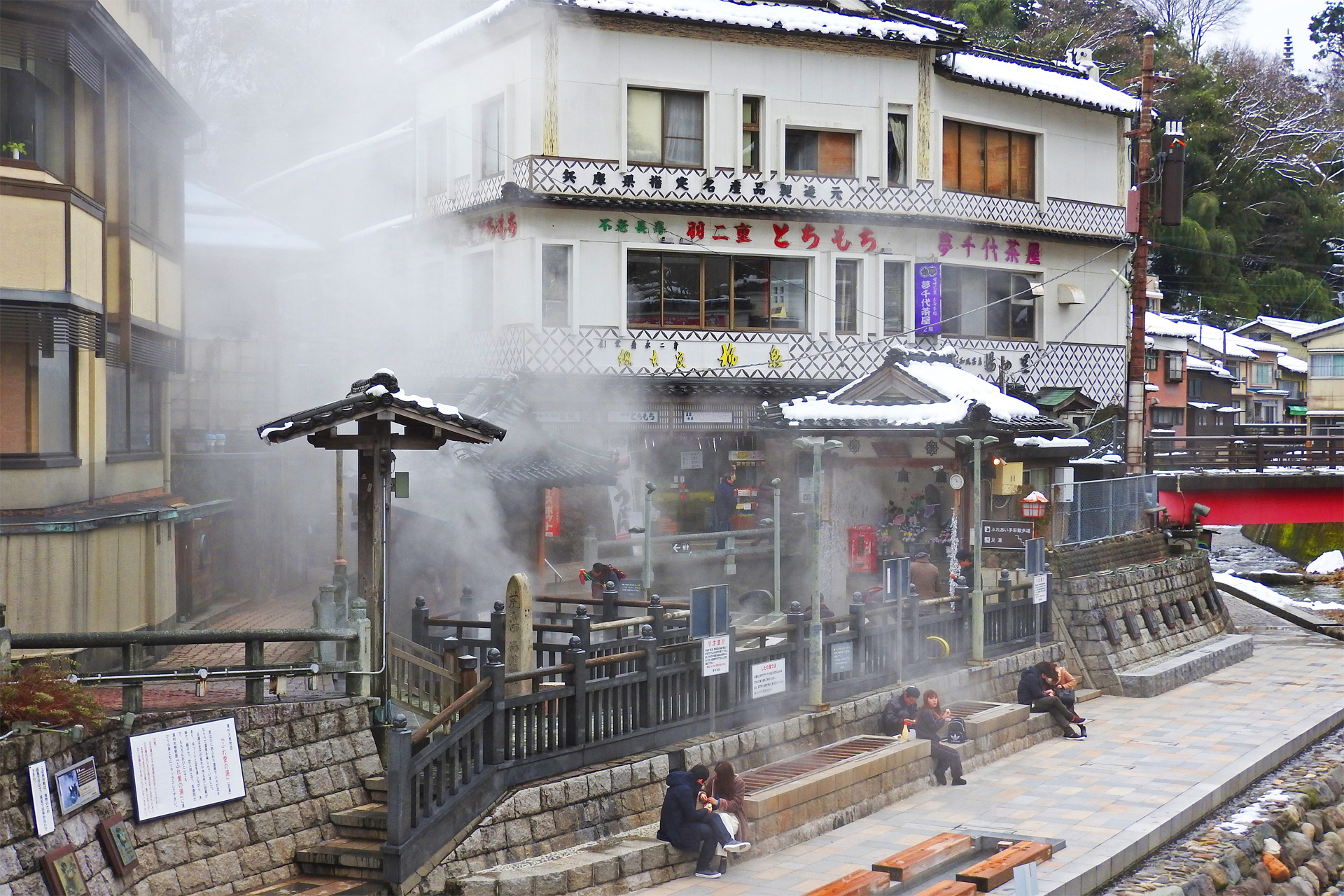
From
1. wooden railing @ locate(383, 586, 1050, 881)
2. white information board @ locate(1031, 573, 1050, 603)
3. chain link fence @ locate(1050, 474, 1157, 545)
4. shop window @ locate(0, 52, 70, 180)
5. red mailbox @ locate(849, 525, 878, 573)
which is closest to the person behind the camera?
wooden railing @ locate(383, 586, 1050, 881)

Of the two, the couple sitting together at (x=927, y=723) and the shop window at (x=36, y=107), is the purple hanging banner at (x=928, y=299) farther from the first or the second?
the shop window at (x=36, y=107)

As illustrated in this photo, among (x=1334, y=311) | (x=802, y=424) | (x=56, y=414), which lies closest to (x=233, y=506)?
(x=56, y=414)

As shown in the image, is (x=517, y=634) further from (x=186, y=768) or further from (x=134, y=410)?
(x=134, y=410)

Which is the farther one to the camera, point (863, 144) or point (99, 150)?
point (863, 144)

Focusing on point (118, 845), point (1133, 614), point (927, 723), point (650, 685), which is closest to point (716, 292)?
point (1133, 614)

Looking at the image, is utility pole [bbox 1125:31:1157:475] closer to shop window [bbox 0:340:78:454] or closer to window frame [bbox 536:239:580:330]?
window frame [bbox 536:239:580:330]

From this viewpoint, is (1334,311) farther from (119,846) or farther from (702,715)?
(119,846)

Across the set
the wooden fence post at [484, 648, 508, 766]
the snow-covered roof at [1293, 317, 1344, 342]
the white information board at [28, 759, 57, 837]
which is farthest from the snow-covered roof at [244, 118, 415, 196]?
the snow-covered roof at [1293, 317, 1344, 342]

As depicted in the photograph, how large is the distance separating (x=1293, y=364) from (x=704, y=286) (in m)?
47.4

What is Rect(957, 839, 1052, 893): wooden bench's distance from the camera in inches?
490

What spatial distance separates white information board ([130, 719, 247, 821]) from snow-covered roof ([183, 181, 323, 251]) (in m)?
16.3

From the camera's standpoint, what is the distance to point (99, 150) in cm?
1549

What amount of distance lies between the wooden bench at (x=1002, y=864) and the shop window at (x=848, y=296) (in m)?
17.1

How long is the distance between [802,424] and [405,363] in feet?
34.6
